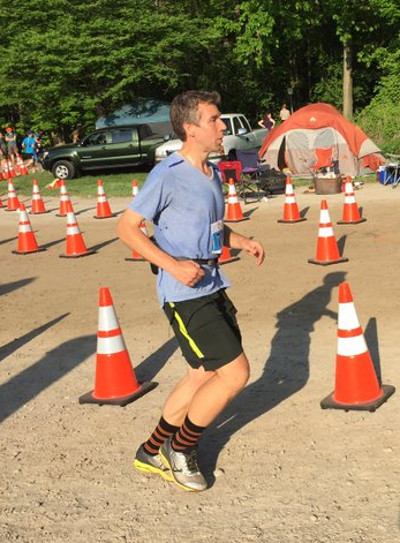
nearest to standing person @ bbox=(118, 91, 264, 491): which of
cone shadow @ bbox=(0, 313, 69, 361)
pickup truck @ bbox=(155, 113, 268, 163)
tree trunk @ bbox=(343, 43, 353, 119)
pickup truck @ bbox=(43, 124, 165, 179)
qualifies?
cone shadow @ bbox=(0, 313, 69, 361)

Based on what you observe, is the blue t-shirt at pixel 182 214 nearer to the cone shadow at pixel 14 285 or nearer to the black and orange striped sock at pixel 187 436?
the black and orange striped sock at pixel 187 436

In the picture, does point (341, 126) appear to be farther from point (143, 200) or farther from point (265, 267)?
point (143, 200)

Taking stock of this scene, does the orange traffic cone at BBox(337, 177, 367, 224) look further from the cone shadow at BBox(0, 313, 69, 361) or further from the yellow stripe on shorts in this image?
the yellow stripe on shorts

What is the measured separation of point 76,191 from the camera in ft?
70.9

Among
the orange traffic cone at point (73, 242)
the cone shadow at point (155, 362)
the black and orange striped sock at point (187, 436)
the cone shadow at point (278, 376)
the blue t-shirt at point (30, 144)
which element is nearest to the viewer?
the black and orange striped sock at point (187, 436)

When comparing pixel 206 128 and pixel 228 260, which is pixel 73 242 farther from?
pixel 206 128

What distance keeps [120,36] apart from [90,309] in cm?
2699

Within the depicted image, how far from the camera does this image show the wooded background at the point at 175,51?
3347cm

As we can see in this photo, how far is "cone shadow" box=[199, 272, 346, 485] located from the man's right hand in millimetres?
1105

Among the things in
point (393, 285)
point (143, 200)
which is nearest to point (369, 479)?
point (143, 200)

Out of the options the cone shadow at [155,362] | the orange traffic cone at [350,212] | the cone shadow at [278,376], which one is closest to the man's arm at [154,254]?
the cone shadow at [278,376]

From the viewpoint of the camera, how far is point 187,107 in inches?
158

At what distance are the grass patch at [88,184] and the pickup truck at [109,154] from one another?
1.22 feet

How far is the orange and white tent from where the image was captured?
20.2 m
